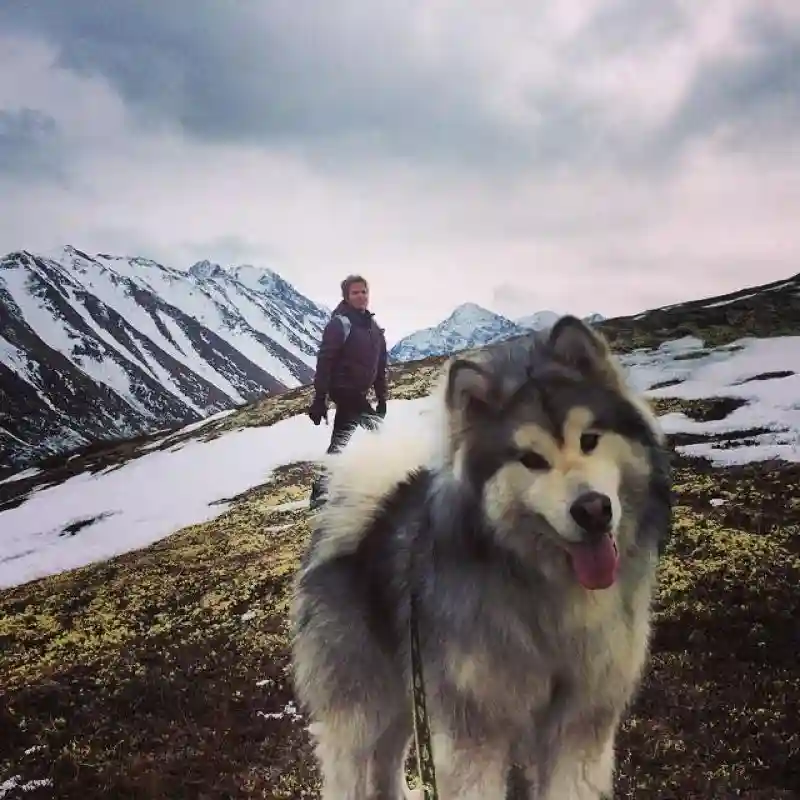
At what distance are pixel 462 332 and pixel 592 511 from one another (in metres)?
8.95

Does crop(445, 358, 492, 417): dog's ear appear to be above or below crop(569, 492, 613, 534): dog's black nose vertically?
above

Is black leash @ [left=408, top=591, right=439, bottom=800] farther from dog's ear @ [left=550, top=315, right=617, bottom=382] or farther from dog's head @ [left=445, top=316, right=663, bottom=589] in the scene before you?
dog's ear @ [left=550, top=315, right=617, bottom=382]

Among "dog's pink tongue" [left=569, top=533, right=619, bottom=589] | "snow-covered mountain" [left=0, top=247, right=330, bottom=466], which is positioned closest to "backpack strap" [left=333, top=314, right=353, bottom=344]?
"dog's pink tongue" [left=569, top=533, right=619, bottom=589]

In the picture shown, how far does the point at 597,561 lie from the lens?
7.13 ft

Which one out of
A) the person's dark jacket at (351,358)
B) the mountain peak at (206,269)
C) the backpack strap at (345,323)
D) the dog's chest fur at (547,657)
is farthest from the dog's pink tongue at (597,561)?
the mountain peak at (206,269)

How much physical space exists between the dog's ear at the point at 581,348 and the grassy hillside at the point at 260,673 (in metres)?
1.20

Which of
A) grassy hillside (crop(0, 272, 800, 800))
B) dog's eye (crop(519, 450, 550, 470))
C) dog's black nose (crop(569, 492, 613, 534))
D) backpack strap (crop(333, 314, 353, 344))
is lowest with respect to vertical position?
grassy hillside (crop(0, 272, 800, 800))

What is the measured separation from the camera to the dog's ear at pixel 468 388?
7.49ft

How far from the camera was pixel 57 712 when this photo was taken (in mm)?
4855

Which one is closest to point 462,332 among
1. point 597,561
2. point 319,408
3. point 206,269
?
point 319,408

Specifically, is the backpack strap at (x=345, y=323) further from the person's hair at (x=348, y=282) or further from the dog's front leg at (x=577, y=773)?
the dog's front leg at (x=577, y=773)

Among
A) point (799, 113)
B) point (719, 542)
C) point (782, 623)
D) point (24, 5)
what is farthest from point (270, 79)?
point (782, 623)

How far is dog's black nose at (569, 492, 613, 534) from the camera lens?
205 cm

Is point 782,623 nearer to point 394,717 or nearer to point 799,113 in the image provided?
point 394,717
